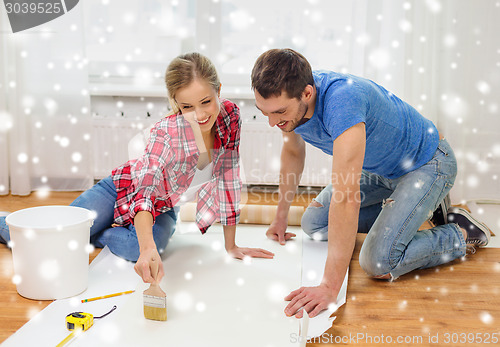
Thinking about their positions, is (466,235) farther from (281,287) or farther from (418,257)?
(281,287)

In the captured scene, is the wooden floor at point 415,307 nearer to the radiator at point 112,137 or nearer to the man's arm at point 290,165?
the man's arm at point 290,165

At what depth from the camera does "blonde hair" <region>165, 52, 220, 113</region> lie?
4.75 feet

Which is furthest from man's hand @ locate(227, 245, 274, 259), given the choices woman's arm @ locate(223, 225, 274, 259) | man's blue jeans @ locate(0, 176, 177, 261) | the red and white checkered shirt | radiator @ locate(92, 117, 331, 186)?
radiator @ locate(92, 117, 331, 186)

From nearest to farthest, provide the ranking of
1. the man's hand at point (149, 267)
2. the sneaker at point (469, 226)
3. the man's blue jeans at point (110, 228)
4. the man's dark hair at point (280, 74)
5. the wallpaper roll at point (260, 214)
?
1. the man's hand at point (149, 267)
2. the man's dark hair at point (280, 74)
3. the man's blue jeans at point (110, 228)
4. the sneaker at point (469, 226)
5. the wallpaper roll at point (260, 214)

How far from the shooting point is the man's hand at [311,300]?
1.37 meters

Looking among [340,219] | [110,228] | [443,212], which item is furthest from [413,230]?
[110,228]

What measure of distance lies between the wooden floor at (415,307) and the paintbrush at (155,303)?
0.33 metres

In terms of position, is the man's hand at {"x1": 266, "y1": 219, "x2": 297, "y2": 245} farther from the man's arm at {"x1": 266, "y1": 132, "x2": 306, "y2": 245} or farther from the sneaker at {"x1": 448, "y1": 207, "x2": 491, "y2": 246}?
the sneaker at {"x1": 448, "y1": 207, "x2": 491, "y2": 246}

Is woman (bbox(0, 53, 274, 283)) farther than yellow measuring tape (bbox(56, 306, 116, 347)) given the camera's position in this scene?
Yes

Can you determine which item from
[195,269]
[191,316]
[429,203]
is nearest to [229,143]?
[195,269]

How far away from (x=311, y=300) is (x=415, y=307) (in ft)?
1.07

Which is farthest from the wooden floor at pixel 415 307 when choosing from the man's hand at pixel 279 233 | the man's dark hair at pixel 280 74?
the man's dark hair at pixel 280 74

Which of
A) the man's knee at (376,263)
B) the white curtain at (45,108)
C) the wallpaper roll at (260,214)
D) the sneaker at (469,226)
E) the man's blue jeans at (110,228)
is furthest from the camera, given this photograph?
the white curtain at (45,108)

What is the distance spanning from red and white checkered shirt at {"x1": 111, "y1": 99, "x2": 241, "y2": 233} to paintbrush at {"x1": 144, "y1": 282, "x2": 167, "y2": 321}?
0.83 feet
